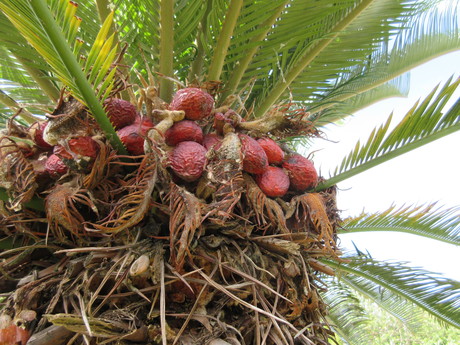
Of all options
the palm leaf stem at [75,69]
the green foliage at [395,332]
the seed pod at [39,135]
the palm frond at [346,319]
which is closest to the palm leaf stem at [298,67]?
the palm leaf stem at [75,69]

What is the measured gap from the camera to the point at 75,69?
3.01 feet

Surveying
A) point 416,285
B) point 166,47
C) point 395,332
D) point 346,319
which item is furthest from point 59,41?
point 395,332

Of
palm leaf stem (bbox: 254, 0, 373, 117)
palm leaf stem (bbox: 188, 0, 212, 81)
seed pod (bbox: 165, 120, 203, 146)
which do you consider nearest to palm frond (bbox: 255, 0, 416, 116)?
palm leaf stem (bbox: 254, 0, 373, 117)

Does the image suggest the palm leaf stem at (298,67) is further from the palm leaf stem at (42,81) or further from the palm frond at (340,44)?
the palm leaf stem at (42,81)

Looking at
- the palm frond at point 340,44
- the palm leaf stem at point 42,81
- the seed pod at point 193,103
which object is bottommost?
the palm leaf stem at point 42,81

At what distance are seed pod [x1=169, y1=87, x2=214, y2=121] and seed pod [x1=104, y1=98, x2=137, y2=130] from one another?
0.45 ft

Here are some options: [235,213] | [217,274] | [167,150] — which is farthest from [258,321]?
[167,150]

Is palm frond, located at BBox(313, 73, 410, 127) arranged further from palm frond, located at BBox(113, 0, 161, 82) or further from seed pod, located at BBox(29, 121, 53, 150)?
seed pod, located at BBox(29, 121, 53, 150)

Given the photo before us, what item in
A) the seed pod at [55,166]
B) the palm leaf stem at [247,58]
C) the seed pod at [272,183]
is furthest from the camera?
the palm leaf stem at [247,58]

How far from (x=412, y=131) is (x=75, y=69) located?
1.27 metres

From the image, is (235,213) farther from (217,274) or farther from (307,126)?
(307,126)

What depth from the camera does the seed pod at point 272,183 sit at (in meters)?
1.21

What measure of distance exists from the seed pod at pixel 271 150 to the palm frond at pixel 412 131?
0.84ft

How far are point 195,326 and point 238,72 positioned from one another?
1092mm
